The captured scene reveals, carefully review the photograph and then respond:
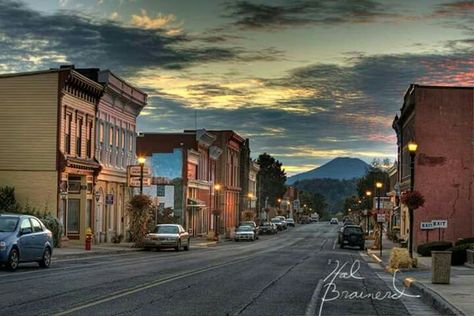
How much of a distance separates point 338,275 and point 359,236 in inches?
1249

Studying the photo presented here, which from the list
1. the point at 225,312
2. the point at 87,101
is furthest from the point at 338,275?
the point at 87,101

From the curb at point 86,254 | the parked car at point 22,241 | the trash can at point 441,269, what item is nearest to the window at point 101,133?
the curb at point 86,254

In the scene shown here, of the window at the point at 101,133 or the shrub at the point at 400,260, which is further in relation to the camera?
the window at the point at 101,133

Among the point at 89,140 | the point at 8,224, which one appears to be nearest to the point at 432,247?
the point at 89,140

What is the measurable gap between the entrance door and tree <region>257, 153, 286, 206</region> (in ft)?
421

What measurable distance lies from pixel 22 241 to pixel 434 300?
13627 mm

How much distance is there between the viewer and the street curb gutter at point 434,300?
15.6 metres

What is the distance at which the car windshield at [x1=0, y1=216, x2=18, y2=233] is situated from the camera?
2553 cm

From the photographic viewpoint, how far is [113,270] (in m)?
26.6

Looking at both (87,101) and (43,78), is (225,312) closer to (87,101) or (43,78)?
(43,78)

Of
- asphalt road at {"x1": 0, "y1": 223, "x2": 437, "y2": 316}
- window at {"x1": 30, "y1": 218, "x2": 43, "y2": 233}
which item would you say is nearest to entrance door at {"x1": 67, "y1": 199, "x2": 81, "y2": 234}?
asphalt road at {"x1": 0, "y1": 223, "x2": 437, "y2": 316}

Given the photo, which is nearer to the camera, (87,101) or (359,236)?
(87,101)

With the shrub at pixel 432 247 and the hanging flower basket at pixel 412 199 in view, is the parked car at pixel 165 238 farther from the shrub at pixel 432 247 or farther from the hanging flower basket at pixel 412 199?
the hanging flower basket at pixel 412 199

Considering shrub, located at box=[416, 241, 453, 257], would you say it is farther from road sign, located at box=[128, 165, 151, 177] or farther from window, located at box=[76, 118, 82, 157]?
road sign, located at box=[128, 165, 151, 177]
